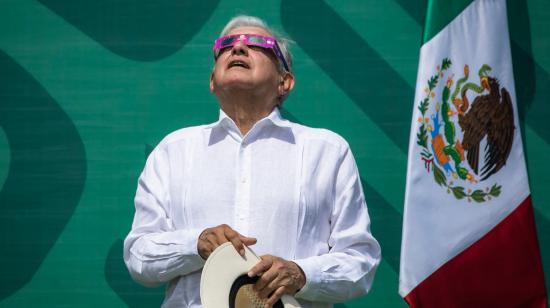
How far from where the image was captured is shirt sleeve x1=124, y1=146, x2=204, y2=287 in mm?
2260

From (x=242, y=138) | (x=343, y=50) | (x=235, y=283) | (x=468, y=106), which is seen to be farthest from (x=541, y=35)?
(x=235, y=283)

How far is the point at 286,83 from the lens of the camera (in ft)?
8.71

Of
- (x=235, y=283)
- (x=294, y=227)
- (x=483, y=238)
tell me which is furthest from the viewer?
(x=483, y=238)

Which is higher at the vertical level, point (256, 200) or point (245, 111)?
point (245, 111)

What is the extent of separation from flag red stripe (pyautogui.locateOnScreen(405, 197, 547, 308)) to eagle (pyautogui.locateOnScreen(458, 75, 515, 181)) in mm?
178

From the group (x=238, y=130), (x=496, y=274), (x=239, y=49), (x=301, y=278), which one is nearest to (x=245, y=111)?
(x=238, y=130)

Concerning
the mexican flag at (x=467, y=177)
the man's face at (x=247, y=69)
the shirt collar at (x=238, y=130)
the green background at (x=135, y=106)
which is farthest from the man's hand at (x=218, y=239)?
the green background at (x=135, y=106)

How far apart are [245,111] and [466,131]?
0.88 m

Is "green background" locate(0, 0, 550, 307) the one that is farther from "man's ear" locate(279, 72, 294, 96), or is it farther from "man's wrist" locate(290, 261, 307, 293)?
"man's wrist" locate(290, 261, 307, 293)

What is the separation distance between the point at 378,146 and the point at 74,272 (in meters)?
1.20

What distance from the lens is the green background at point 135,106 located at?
126 inches

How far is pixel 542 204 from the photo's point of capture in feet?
10.6

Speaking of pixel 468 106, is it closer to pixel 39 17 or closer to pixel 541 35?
pixel 541 35

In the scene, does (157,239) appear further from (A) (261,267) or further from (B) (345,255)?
(B) (345,255)
